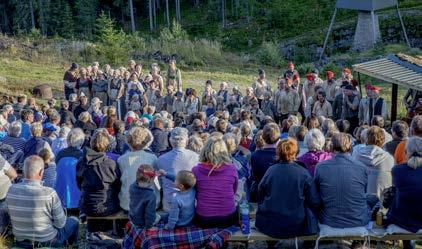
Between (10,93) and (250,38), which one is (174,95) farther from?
(250,38)

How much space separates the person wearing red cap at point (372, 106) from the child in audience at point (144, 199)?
709 centimetres

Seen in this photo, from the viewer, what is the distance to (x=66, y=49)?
29688 millimetres

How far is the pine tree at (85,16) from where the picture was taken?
62688 millimetres

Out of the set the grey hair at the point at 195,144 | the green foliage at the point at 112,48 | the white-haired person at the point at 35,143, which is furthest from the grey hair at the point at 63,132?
the green foliage at the point at 112,48

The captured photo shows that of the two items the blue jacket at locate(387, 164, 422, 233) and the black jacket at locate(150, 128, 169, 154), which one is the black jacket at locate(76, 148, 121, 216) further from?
the blue jacket at locate(387, 164, 422, 233)

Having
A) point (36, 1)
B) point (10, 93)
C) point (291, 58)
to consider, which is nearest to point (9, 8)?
point (36, 1)

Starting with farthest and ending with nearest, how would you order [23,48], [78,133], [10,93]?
[23,48], [10,93], [78,133]

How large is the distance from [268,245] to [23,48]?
23.5 m

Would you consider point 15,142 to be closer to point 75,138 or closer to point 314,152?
point 75,138

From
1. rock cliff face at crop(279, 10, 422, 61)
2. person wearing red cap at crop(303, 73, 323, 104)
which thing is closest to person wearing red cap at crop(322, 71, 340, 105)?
A: person wearing red cap at crop(303, 73, 323, 104)

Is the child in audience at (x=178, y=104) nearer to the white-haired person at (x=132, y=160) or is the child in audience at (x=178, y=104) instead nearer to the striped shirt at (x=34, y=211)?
the white-haired person at (x=132, y=160)

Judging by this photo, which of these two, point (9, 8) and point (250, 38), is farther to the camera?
point (9, 8)

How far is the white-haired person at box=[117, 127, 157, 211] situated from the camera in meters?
7.52

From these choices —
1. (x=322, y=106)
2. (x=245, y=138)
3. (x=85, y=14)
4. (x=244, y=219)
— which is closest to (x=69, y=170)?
(x=245, y=138)
